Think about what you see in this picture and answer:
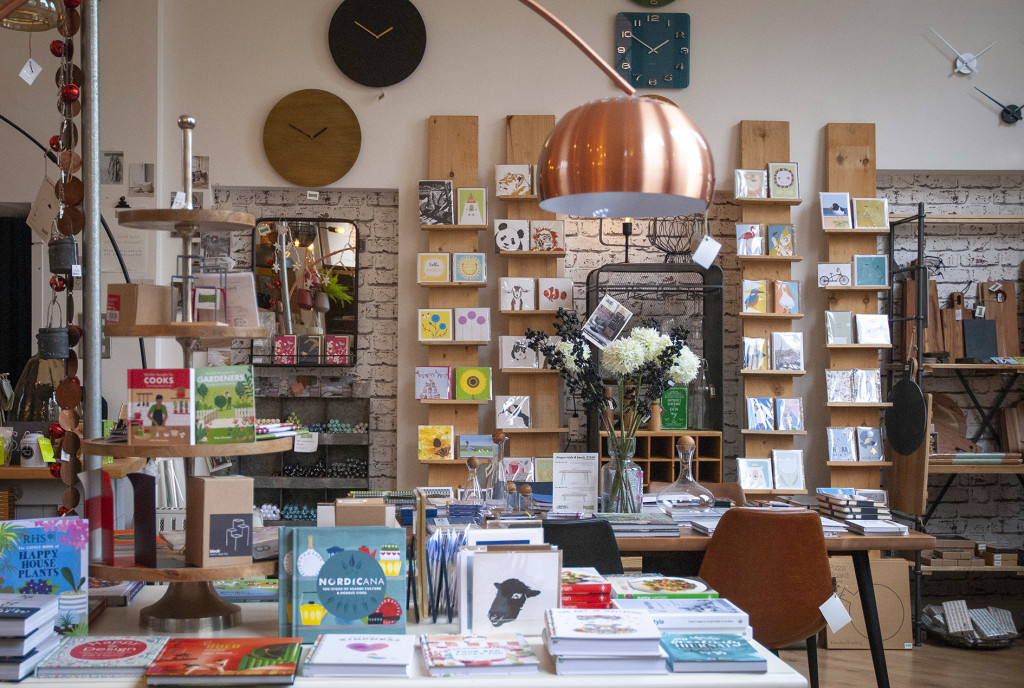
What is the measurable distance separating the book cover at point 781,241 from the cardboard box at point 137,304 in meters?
4.08

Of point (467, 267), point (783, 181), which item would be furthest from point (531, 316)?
point (783, 181)

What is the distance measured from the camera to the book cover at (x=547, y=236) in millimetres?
5363

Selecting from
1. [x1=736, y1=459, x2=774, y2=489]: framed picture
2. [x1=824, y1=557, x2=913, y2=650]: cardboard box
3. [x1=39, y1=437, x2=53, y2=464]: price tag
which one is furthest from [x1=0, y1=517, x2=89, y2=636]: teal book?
[x1=736, y1=459, x2=774, y2=489]: framed picture

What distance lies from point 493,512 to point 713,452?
2.36 m

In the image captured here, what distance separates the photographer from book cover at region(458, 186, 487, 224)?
5.40m

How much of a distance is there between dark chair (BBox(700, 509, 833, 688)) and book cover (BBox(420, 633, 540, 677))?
4.39 ft

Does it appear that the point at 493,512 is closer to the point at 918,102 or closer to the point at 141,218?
the point at 141,218

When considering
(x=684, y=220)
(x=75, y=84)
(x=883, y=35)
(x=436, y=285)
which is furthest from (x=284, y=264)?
(x=883, y=35)

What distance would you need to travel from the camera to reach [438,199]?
5410 millimetres

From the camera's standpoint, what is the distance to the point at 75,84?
2.39 meters

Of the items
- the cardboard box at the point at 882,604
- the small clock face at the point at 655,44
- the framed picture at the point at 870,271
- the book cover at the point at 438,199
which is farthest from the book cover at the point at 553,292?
the cardboard box at the point at 882,604

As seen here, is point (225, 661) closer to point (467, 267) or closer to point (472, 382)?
point (472, 382)

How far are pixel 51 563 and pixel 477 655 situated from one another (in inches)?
41.6

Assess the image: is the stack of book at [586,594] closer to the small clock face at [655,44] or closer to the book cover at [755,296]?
the book cover at [755,296]
